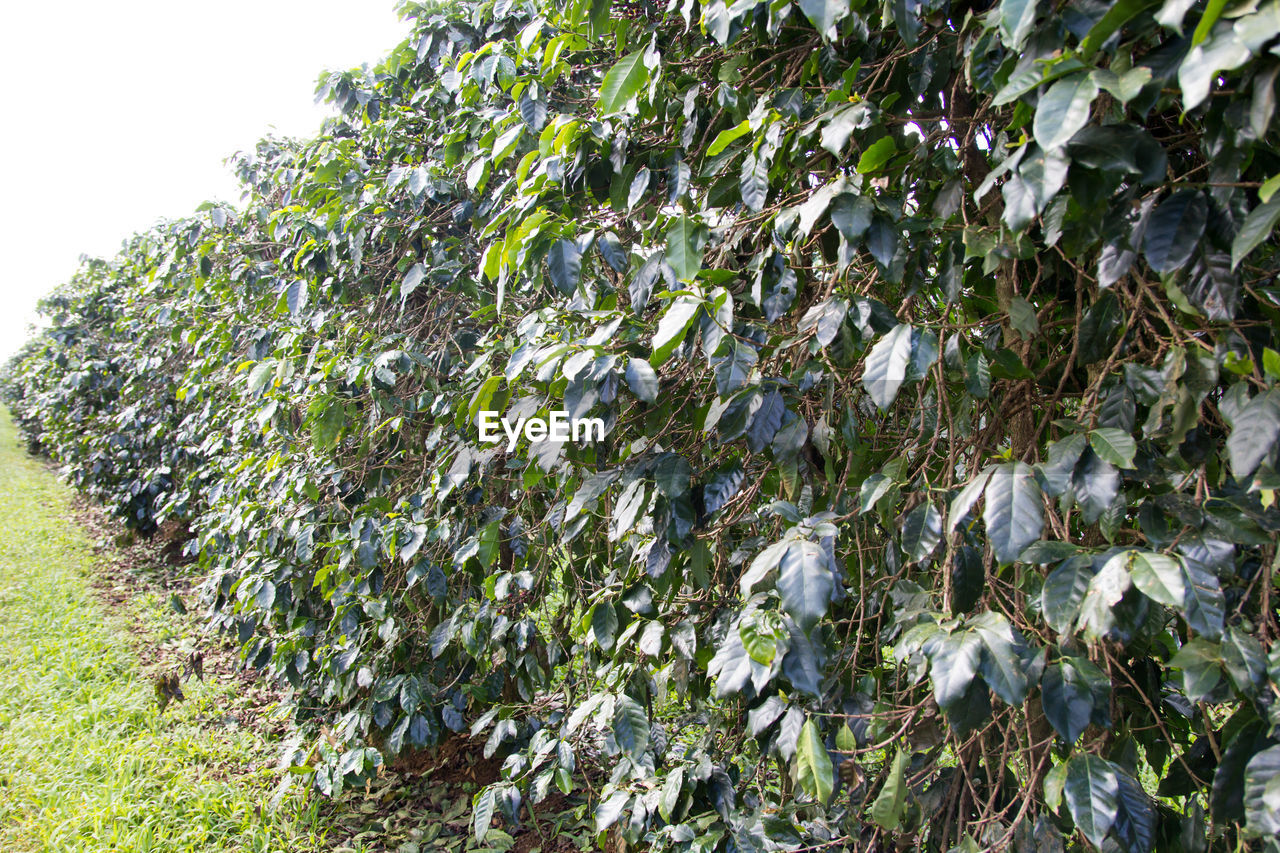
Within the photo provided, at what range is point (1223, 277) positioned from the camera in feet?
2.89

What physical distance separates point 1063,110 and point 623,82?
2.93ft

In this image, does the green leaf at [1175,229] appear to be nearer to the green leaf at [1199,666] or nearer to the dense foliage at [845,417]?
the dense foliage at [845,417]

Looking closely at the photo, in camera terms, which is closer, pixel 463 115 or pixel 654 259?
pixel 654 259

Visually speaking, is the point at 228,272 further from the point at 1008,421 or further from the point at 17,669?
the point at 1008,421

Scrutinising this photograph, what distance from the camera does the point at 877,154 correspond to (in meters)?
1.12

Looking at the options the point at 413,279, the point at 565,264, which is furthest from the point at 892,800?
the point at 413,279

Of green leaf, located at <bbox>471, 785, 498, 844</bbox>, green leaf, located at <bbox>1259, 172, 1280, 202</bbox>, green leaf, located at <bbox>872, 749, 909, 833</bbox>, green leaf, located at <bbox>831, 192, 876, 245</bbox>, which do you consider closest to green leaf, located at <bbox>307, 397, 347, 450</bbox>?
green leaf, located at <bbox>471, 785, 498, 844</bbox>

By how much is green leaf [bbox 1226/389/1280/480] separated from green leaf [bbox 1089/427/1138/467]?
11cm

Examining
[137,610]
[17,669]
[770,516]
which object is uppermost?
[770,516]

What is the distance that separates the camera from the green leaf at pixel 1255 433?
76 centimetres

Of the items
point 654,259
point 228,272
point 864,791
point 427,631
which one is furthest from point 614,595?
point 228,272

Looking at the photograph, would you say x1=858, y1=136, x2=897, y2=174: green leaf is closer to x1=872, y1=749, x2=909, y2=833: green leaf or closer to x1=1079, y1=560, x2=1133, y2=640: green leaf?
x1=1079, y1=560, x2=1133, y2=640: green leaf

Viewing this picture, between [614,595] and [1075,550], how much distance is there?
93cm
